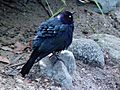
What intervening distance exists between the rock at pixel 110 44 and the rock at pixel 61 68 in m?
0.76

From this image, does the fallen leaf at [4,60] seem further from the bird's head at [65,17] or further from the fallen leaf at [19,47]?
the bird's head at [65,17]

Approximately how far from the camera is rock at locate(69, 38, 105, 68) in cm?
415

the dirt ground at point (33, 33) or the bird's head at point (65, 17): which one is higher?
the bird's head at point (65, 17)

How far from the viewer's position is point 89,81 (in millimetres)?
3920

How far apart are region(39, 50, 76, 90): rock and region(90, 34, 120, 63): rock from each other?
2.50 ft

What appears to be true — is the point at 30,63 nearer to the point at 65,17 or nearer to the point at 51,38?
the point at 51,38

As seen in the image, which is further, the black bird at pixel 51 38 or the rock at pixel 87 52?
the rock at pixel 87 52

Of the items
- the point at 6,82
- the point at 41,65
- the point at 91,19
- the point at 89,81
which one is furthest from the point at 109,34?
the point at 6,82

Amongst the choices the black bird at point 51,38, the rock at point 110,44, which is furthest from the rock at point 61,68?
the rock at point 110,44

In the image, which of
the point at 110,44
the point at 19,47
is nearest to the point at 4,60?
the point at 19,47

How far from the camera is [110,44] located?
4574mm

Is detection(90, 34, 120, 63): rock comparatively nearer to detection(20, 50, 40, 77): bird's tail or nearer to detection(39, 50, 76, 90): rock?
detection(39, 50, 76, 90): rock

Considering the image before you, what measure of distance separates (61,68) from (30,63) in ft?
1.00

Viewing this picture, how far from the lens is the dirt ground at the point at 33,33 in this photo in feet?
11.7
